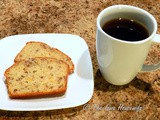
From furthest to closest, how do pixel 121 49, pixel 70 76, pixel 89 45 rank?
pixel 89 45
pixel 70 76
pixel 121 49

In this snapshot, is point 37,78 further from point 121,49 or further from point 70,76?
point 121,49

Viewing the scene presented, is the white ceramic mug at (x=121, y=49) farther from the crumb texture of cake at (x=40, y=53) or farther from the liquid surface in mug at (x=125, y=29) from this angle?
the crumb texture of cake at (x=40, y=53)

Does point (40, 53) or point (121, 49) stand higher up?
point (121, 49)

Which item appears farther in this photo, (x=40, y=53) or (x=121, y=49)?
(x=40, y=53)

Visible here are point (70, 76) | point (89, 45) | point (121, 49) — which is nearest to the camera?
point (121, 49)

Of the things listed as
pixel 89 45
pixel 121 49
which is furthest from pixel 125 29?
pixel 89 45
